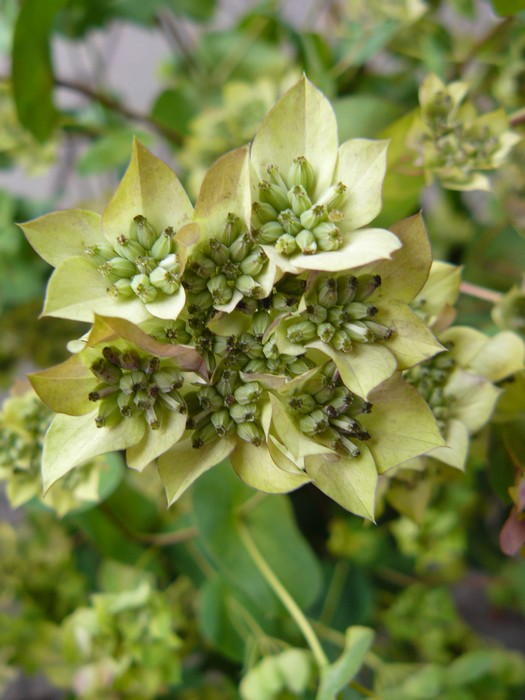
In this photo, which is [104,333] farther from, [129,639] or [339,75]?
[339,75]

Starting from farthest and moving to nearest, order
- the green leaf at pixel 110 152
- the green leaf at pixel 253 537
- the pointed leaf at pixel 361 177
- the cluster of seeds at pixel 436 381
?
the green leaf at pixel 110 152, the green leaf at pixel 253 537, the cluster of seeds at pixel 436 381, the pointed leaf at pixel 361 177

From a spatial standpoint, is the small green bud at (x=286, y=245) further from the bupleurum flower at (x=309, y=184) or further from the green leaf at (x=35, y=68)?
the green leaf at (x=35, y=68)

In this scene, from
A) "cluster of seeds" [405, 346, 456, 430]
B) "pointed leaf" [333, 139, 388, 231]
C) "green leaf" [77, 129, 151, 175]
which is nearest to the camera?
"pointed leaf" [333, 139, 388, 231]

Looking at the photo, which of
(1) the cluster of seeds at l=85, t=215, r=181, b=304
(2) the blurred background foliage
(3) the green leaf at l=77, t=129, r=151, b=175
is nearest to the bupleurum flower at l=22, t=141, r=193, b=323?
(1) the cluster of seeds at l=85, t=215, r=181, b=304

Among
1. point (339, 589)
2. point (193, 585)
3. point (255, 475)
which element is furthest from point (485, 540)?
point (255, 475)

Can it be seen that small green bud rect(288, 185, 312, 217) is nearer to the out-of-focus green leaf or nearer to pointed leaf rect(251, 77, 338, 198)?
pointed leaf rect(251, 77, 338, 198)

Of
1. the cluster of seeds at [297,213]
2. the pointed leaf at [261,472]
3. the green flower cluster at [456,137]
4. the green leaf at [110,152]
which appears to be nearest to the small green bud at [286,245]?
the cluster of seeds at [297,213]
